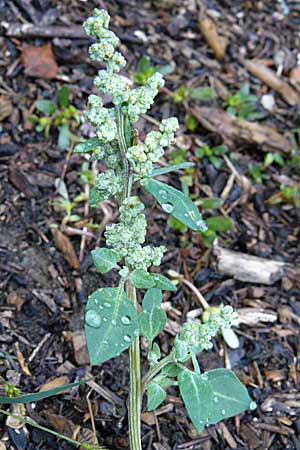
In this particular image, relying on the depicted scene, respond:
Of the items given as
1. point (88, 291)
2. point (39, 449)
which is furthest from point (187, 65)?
point (39, 449)

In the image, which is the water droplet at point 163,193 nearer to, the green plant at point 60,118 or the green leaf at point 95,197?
the green leaf at point 95,197

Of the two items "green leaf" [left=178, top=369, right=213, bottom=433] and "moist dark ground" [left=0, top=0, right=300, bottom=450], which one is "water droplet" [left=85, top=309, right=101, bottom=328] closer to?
"green leaf" [left=178, top=369, right=213, bottom=433]

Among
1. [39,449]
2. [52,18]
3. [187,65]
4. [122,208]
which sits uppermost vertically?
[122,208]

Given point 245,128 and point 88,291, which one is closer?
point 88,291

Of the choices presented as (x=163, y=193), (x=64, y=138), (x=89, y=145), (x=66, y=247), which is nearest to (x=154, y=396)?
(x=163, y=193)

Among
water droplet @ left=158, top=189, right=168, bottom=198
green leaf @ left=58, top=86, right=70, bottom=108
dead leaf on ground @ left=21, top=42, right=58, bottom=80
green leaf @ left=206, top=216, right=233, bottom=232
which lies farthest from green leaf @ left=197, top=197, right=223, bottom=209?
water droplet @ left=158, top=189, right=168, bottom=198

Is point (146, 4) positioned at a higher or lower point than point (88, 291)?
higher

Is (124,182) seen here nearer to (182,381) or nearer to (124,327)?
(124,327)
